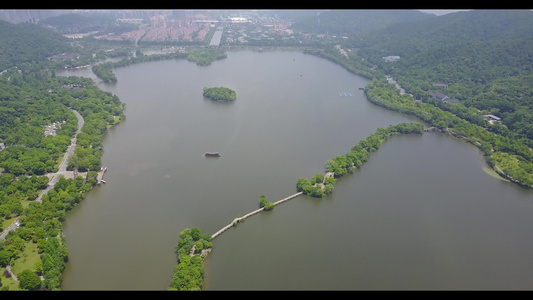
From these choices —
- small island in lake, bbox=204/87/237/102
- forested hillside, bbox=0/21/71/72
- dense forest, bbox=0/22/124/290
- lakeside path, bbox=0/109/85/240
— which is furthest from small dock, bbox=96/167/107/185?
forested hillside, bbox=0/21/71/72

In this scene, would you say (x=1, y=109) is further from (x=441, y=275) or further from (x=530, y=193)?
(x=530, y=193)

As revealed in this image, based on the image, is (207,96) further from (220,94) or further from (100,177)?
(100,177)

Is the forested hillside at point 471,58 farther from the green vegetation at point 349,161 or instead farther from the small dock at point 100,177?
the small dock at point 100,177

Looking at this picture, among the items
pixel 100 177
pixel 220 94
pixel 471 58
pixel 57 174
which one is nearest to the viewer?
pixel 57 174

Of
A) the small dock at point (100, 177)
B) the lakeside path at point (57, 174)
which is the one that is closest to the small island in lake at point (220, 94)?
the lakeside path at point (57, 174)

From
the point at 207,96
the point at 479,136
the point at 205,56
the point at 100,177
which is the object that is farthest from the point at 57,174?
the point at 205,56

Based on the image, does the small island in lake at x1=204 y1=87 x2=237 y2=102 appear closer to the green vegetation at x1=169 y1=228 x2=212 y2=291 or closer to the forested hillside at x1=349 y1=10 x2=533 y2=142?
the forested hillside at x1=349 y1=10 x2=533 y2=142
